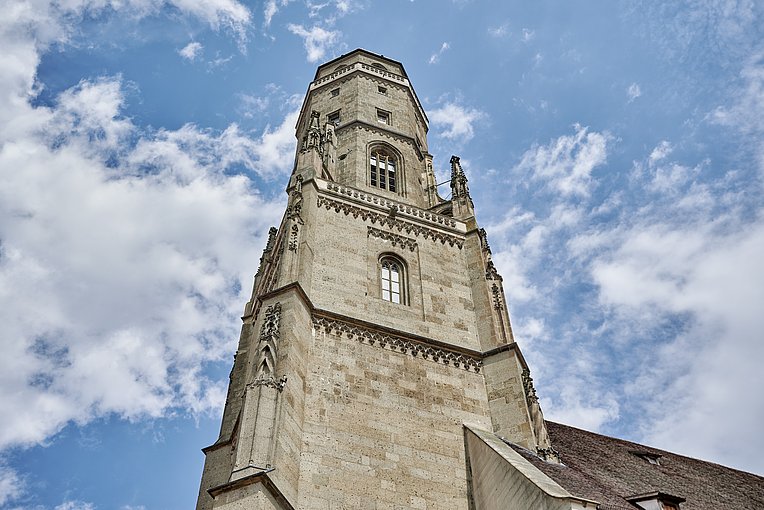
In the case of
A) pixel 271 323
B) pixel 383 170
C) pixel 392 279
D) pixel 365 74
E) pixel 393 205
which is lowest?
pixel 271 323

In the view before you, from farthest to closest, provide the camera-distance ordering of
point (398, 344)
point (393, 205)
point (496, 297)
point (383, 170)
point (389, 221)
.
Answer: point (383, 170) → point (393, 205) → point (389, 221) → point (496, 297) → point (398, 344)

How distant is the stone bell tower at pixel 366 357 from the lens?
1401cm

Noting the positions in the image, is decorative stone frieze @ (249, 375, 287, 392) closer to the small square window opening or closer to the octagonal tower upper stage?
the octagonal tower upper stage

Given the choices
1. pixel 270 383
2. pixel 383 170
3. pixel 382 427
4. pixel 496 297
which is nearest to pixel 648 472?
pixel 496 297

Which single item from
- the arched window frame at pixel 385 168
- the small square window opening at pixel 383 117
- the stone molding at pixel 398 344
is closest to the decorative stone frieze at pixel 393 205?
the arched window frame at pixel 385 168

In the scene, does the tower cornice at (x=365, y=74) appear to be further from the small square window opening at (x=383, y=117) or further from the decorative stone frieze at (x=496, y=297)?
the decorative stone frieze at (x=496, y=297)

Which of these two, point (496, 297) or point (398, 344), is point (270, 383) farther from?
point (496, 297)

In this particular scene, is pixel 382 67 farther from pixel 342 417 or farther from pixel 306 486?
pixel 306 486

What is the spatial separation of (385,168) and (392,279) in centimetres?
697

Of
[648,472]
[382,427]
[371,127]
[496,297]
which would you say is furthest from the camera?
[371,127]

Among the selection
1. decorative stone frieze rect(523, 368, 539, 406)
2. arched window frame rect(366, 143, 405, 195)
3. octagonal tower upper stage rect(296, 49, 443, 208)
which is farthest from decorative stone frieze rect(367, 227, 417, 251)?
decorative stone frieze rect(523, 368, 539, 406)

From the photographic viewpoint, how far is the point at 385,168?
85.5 feet

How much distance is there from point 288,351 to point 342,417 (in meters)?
1.84

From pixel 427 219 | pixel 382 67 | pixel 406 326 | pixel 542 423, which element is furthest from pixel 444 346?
pixel 382 67
